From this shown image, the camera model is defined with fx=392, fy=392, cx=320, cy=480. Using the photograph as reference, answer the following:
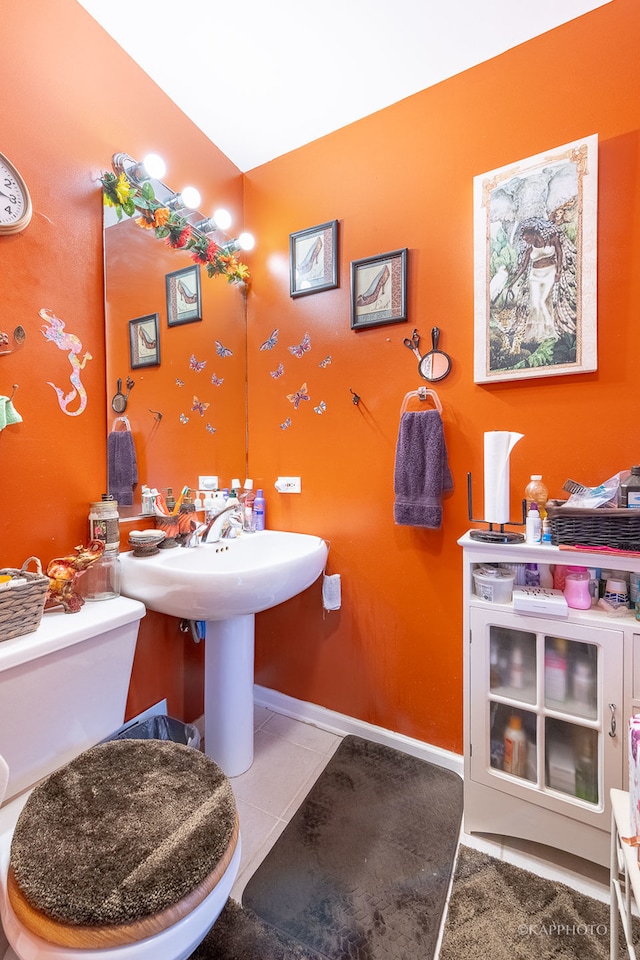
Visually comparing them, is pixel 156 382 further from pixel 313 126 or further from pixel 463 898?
pixel 463 898

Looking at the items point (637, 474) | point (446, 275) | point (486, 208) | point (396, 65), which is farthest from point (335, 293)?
point (637, 474)

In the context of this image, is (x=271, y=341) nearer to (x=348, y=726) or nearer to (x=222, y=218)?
(x=222, y=218)

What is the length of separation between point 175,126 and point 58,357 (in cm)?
115

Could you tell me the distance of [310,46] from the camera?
1.37 m

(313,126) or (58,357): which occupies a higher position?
(313,126)

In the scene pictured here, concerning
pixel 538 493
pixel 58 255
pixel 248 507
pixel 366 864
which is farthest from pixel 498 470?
pixel 58 255

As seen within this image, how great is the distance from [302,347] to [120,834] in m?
1.65

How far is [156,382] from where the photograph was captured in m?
1.51

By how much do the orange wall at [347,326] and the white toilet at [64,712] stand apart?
12.6 inches

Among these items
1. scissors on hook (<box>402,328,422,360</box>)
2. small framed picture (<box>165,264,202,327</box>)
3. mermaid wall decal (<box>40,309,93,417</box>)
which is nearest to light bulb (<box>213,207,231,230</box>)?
small framed picture (<box>165,264,202,327</box>)

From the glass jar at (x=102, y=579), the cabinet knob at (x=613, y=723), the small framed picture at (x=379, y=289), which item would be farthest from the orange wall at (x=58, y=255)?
the cabinet knob at (x=613, y=723)

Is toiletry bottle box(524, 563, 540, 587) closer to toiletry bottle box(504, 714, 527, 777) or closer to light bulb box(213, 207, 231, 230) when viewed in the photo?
toiletry bottle box(504, 714, 527, 777)

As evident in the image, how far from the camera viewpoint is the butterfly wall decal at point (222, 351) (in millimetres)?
1808

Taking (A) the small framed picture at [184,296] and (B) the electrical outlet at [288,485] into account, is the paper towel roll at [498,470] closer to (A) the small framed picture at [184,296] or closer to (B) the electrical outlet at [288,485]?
(B) the electrical outlet at [288,485]
